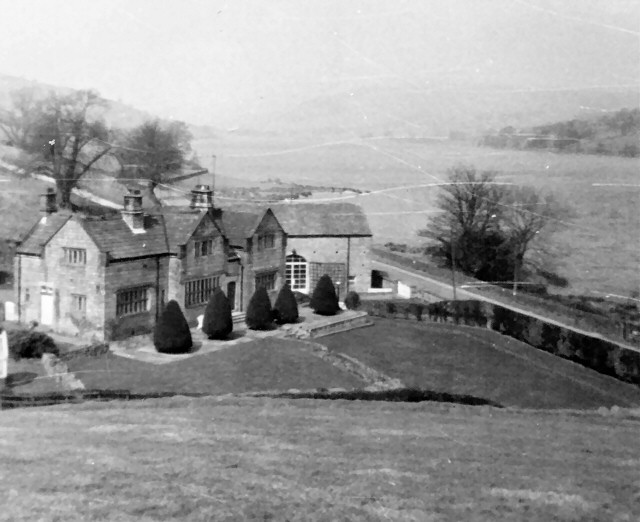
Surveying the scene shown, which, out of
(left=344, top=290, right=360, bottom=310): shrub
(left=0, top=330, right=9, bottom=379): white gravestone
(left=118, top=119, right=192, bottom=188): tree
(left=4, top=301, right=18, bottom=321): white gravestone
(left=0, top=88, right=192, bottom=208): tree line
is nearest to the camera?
(left=0, top=330, right=9, bottom=379): white gravestone

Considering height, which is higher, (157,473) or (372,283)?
(372,283)

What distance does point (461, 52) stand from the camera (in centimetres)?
652

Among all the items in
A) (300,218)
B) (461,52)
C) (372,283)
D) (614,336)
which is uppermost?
(461,52)

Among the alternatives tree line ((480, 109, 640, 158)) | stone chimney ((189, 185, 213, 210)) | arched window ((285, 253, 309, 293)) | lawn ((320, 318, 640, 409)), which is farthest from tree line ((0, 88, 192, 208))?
tree line ((480, 109, 640, 158))

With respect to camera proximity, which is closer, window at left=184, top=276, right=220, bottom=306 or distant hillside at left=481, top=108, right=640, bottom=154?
window at left=184, top=276, right=220, bottom=306

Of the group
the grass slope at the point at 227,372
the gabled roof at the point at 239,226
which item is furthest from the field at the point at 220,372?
the gabled roof at the point at 239,226

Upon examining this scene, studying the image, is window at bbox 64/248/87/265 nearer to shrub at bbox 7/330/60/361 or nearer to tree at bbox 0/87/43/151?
shrub at bbox 7/330/60/361

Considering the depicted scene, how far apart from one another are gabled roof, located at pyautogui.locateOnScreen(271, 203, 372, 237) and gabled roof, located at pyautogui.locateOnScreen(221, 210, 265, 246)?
202mm

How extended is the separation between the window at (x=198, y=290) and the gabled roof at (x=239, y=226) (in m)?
0.38

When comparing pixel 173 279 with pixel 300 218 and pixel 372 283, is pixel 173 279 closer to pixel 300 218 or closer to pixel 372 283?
pixel 300 218

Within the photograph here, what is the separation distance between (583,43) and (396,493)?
397 centimetres

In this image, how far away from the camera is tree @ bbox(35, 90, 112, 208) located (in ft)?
19.5

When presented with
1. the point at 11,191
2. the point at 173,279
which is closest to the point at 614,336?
the point at 173,279

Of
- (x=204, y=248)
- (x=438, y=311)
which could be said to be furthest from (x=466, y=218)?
(x=204, y=248)
